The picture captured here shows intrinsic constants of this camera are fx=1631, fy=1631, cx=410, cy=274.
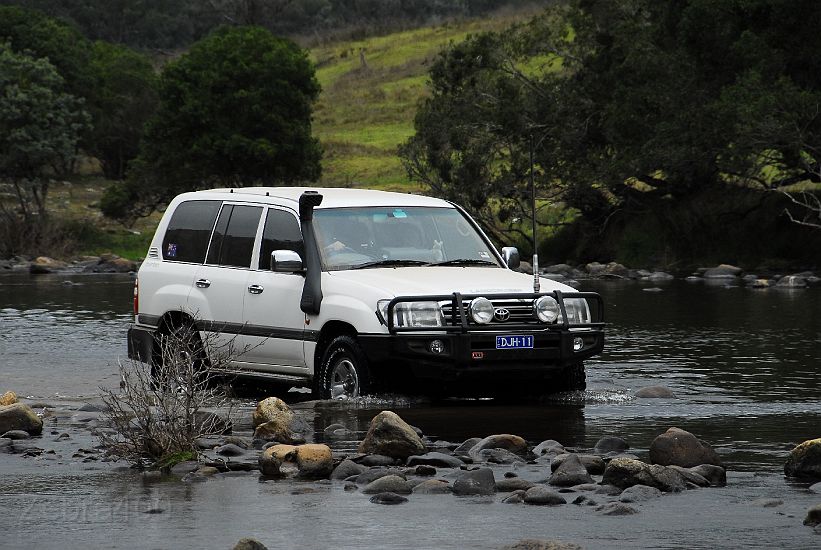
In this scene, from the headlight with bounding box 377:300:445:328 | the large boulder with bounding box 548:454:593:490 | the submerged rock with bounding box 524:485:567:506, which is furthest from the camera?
the headlight with bounding box 377:300:445:328

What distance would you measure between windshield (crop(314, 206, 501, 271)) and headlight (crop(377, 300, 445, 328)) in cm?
102

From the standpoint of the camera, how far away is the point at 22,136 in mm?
58656

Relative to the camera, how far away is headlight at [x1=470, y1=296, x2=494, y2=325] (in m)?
13.4

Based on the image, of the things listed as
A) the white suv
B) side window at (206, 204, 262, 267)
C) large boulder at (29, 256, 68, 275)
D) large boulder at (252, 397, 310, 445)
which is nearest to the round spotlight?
the white suv

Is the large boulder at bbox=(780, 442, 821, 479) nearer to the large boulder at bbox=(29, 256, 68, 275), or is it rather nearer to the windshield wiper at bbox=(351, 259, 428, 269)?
the windshield wiper at bbox=(351, 259, 428, 269)

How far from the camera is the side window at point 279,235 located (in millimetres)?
14633

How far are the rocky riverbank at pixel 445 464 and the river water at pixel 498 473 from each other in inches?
5.2

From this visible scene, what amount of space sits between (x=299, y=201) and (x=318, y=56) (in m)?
90.9

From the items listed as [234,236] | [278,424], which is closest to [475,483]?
[278,424]

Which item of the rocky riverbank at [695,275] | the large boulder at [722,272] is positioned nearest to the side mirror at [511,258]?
the rocky riverbank at [695,275]

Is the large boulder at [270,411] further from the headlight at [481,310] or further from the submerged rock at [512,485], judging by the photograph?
the submerged rock at [512,485]

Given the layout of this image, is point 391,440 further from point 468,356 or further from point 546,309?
point 546,309

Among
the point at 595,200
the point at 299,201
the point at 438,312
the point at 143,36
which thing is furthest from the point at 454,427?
the point at 143,36

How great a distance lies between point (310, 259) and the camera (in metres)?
14.3
